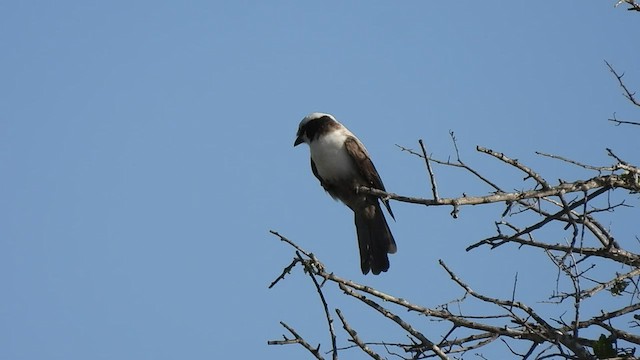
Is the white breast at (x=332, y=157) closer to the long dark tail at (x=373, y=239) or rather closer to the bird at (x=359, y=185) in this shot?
the bird at (x=359, y=185)

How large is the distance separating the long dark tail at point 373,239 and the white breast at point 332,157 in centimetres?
34

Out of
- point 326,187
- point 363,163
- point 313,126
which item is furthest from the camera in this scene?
point 313,126

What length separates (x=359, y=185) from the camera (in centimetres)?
762

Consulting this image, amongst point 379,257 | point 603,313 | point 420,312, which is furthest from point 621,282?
point 379,257

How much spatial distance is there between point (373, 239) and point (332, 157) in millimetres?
710

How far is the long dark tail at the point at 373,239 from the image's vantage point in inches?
297

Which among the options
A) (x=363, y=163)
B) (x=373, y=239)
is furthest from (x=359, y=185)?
(x=373, y=239)

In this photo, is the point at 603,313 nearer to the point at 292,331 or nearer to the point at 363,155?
the point at 292,331

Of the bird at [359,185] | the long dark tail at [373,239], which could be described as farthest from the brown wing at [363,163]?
the long dark tail at [373,239]

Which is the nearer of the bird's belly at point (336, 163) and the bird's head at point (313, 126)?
the bird's belly at point (336, 163)

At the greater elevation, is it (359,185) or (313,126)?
(313,126)

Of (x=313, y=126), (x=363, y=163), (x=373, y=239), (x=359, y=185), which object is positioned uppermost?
(x=313, y=126)

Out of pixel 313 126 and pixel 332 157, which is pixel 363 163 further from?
pixel 313 126

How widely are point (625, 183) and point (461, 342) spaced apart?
1.06m
